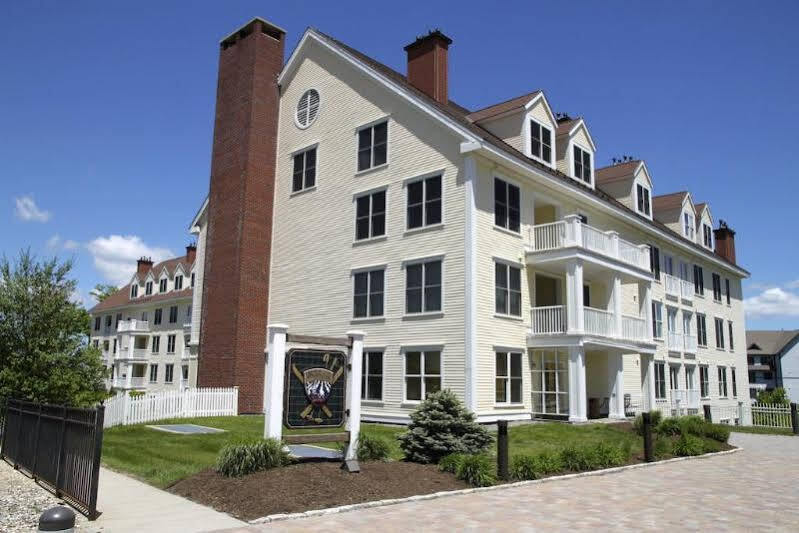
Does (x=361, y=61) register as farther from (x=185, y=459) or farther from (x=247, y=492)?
(x=247, y=492)

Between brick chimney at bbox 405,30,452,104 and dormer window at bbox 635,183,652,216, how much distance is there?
40.7 feet

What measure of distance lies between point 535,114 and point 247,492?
2033 centimetres

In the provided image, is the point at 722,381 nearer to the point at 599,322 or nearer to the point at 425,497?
the point at 599,322

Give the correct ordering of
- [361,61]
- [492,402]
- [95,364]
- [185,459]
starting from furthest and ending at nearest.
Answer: [361,61]
[492,402]
[95,364]
[185,459]

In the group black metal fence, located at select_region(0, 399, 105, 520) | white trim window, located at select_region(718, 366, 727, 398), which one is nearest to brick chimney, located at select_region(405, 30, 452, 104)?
black metal fence, located at select_region(0, 399, 105, 520)

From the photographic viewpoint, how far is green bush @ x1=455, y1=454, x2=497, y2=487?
36.7 ft

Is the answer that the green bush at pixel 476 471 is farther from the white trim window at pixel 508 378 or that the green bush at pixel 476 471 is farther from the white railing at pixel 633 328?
the white railing at pixel 633 328

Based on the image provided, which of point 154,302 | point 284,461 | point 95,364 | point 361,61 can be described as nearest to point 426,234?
point 361,61

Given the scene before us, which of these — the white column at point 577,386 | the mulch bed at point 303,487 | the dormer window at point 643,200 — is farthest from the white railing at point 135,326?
the mulch bed at point 303,487

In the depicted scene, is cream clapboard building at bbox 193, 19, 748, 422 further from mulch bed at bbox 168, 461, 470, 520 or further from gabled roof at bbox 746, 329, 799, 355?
gabled roof at bbox 746, 329, 799, 355

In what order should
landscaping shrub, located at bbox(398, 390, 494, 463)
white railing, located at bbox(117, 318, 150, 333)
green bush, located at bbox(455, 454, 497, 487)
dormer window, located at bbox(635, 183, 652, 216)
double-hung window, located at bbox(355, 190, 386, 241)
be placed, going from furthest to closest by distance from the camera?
white railing, located at bbox(117, 318, 150, 333) → dormer window, located at bbox(635, 183, 652, 216) → double-hung window, located at bbox(355, 190, 386, 241) → landscaping shrub, located at bbox(398, 390, 494, 463) → green bush, located at bbox(455, 454, 497, 487)

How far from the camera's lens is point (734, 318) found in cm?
4197

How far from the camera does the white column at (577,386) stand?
21.9 meters

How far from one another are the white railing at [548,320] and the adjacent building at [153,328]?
112 ft
